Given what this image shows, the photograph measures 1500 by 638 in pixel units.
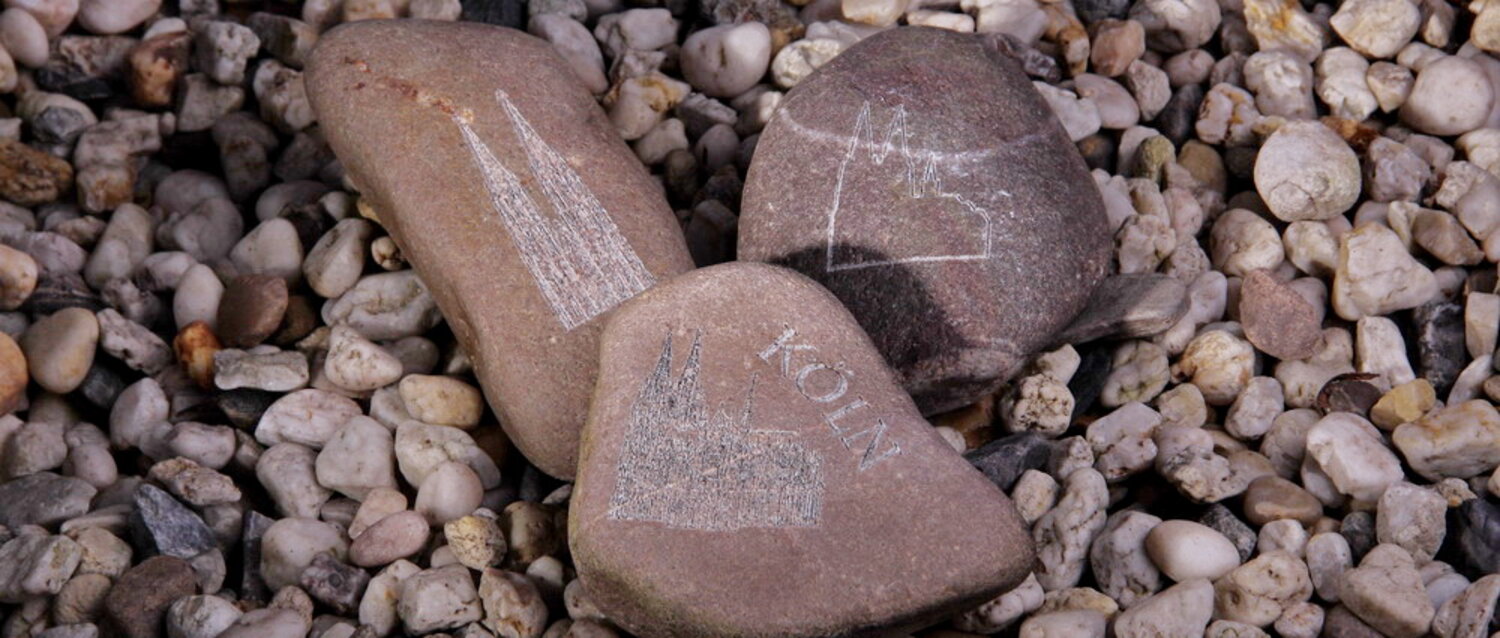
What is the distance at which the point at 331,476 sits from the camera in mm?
2803

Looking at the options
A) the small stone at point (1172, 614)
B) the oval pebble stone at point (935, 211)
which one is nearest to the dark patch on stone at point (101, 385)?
the oval pebble stone at point (935, 211)

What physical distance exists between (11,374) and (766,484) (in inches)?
58.8

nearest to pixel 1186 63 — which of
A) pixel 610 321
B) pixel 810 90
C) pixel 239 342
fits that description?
pixel 810 90

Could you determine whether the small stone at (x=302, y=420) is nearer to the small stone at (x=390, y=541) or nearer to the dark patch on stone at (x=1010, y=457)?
the small stone at (x=390, y=541)

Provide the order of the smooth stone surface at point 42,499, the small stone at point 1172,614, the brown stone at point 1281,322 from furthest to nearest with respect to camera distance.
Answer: the brown stone at point 1281,322
the smooth stone surface at point 42,499
the small stone at point 1172,614

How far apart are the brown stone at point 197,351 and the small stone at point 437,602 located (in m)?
0.74

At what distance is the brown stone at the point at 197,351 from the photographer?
118 inches

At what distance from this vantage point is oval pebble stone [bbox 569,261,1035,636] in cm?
226

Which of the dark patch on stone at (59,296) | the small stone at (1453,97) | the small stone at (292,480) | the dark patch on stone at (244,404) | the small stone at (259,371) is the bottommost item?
the small stone at (292,480)

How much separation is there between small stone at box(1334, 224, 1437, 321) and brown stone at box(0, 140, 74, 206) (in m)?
2.70

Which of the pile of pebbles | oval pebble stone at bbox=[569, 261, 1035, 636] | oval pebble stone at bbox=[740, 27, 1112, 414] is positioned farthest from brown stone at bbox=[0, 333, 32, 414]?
oval pebble stone at bbox=[740, 27, 1112, 414]

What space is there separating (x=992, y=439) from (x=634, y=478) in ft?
2.84

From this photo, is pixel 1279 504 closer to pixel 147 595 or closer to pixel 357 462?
pixel 357 462

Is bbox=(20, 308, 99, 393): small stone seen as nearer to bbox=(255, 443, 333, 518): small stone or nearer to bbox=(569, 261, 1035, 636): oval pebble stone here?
bbox=(255, 443, 333, 518): small stone
